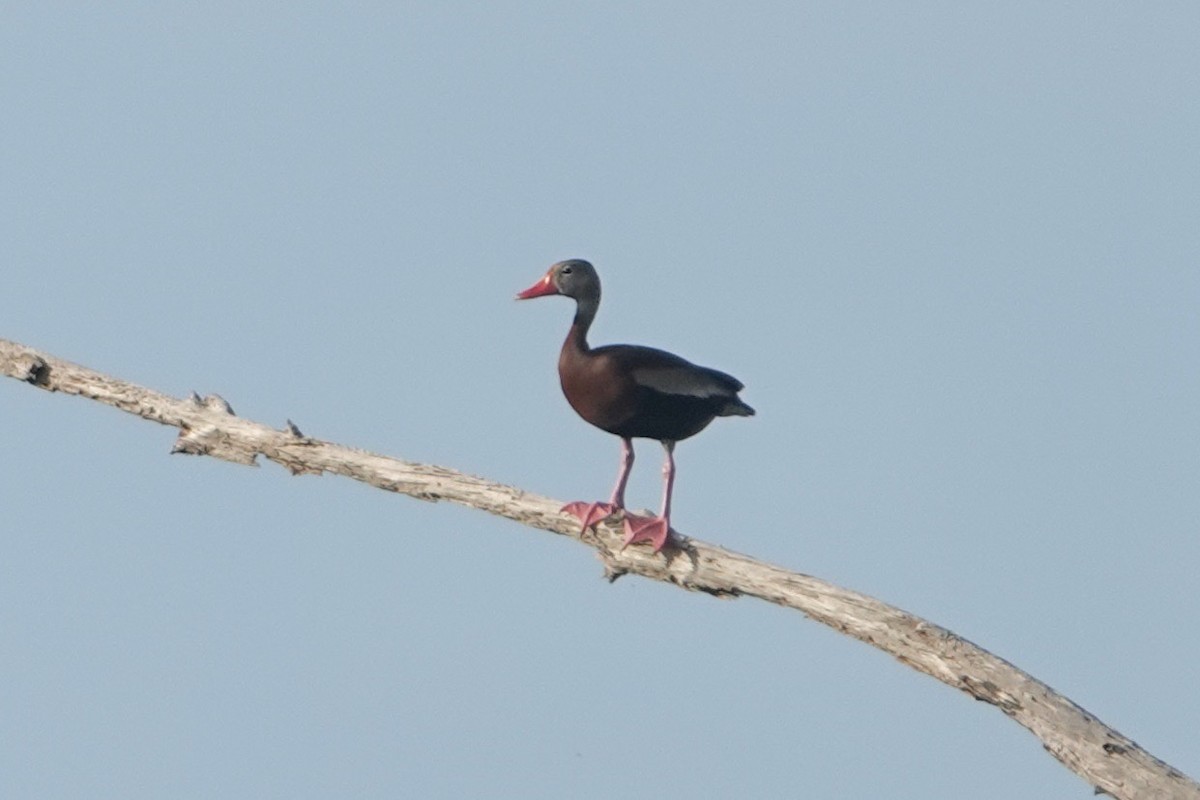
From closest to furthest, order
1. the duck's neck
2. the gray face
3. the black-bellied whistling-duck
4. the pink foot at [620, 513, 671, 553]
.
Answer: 1. the pink foot at [620, 513, 671, 553]
2. the black-bellied whistling-duck
3. the duck's neck
4. the gray face

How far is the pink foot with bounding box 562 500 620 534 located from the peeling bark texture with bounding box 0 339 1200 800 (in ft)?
0.15

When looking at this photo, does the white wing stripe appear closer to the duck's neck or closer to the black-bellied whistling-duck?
the black-bellied whistling-duck

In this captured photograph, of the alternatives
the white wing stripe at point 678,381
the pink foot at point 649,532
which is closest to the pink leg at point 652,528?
the pink foot at point 649,532

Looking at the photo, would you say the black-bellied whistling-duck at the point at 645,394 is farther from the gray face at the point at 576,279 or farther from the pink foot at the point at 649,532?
the gray face at the point at 576,279

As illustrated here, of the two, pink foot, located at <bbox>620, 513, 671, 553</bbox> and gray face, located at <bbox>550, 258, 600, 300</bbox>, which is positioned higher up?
gray face, located at <bbox>550, 258, 600, 300</bbox>

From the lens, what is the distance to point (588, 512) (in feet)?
34.4

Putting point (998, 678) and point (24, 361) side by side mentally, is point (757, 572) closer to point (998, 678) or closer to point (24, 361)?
point (998, 678)

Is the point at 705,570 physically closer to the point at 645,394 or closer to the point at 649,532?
the point at 649,532

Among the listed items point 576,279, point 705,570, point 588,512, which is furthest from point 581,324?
point 705,570

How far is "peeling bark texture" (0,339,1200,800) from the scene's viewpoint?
9047mm

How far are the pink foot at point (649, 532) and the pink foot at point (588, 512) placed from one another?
130 millimetres

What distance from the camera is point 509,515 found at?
10.5 metres

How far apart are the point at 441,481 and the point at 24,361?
263 centimetres

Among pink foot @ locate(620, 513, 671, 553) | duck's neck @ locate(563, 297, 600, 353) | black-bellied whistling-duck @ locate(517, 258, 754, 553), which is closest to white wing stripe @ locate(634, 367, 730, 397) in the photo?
black-bellied whistling-duck @ locate(517, 258, 754, 553)
